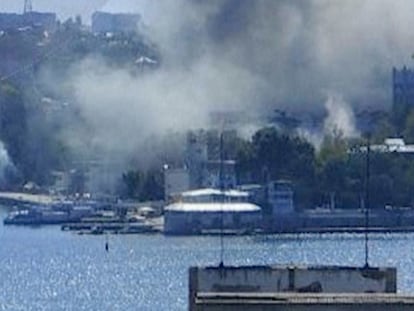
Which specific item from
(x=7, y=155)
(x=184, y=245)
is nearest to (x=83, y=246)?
(x=184, y=245)

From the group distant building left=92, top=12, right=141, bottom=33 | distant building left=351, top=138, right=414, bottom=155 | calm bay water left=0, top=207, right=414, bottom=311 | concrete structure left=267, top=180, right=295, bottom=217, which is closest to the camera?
calm bay water left=0, top=207, right=414, bottom=311

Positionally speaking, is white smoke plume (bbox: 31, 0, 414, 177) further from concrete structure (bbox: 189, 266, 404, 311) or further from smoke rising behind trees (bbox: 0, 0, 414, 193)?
concrete structure (bbox: 189, 266, 404, 311)

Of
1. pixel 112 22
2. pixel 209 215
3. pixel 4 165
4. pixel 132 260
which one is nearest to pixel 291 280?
pixel 132 260

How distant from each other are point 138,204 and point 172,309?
28257mm

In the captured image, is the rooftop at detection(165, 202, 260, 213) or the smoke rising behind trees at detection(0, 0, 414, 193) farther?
the smoke rising behind trees at detection(0, 0, 414, 193)

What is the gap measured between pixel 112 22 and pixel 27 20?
387 centimetres

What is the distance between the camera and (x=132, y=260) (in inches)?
1468

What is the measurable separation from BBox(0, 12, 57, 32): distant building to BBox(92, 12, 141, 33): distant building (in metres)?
1.49

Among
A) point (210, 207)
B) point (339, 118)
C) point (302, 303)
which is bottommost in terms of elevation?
point (302, 303)

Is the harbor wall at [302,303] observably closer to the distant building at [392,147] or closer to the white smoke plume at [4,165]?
the distant building at [392,147]

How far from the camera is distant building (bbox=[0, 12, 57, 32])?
296ft

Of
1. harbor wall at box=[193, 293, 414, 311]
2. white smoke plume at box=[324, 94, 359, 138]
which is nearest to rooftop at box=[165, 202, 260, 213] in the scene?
white smoke plume at box=[324, 94, 359, 138]

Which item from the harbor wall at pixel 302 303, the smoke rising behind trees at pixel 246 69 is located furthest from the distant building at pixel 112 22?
the harbor wall at pixel 302 303

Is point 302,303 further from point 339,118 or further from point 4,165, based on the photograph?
point 4,165
